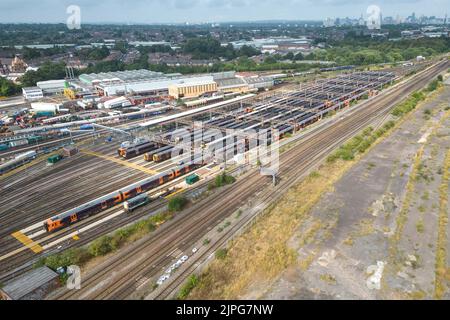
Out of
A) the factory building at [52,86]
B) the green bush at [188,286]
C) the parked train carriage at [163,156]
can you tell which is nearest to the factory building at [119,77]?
the factory building at [52,86]

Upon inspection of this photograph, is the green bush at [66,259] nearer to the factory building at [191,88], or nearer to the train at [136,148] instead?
the train at [136,148]

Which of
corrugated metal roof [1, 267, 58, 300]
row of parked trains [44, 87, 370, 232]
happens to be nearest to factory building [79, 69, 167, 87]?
row of parked trains [44, 87, 370, 232]

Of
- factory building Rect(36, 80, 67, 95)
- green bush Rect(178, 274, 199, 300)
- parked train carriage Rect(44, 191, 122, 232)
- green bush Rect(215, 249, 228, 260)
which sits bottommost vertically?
green bush Rect(178, 274, 199, 300)

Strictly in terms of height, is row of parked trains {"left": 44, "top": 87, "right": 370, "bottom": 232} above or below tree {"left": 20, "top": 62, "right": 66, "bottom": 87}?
below

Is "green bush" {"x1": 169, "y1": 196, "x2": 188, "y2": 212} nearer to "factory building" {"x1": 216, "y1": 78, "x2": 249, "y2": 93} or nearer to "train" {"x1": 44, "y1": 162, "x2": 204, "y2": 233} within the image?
"train" {"x1": 44, "y1": 162, "x2": 204, "y2": 233}
